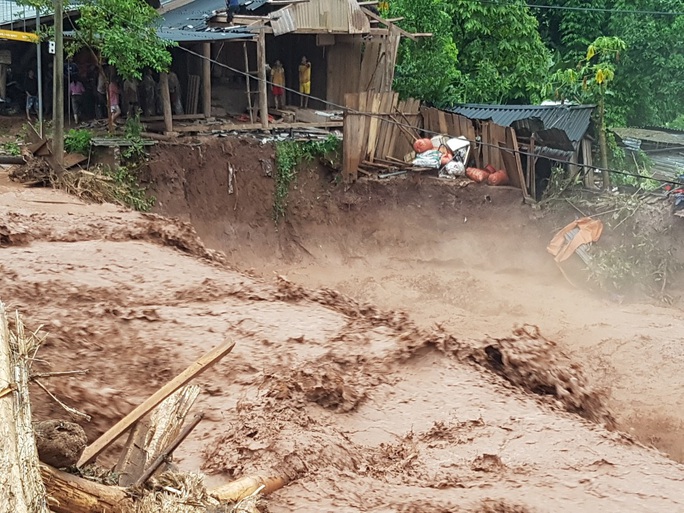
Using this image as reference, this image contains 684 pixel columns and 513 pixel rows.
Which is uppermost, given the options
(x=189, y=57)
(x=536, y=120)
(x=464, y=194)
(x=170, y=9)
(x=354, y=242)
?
(x=170, y=9)

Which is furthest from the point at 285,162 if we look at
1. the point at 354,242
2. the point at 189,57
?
the point at 189,57

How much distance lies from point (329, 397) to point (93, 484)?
2.86 meters

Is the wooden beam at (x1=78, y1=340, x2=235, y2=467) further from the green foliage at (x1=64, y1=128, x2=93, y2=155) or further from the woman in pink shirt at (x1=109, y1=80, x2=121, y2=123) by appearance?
the woman in pink shirt at (x1=109, y1=80, x2=121, y2=123)

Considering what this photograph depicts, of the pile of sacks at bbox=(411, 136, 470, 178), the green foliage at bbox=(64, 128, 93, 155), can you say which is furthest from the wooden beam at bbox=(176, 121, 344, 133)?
the pile of sacks at bbox=(411, 136, 470, 178)

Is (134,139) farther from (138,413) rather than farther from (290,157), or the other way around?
(138,413)

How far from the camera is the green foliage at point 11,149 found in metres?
17.2

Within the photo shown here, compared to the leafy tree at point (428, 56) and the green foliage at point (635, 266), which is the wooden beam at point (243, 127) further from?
the green foliage at point (635, 266)

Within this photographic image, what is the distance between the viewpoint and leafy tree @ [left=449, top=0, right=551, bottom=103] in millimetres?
23344

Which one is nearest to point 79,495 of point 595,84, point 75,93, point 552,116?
point 552,116

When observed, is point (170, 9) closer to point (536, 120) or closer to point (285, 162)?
point (285, 162)

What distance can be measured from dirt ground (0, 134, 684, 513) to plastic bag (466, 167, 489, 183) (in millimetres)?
5886

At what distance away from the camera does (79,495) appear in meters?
4.10

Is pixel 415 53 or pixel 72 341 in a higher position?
pixel 415 53

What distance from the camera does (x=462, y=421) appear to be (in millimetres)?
6688
